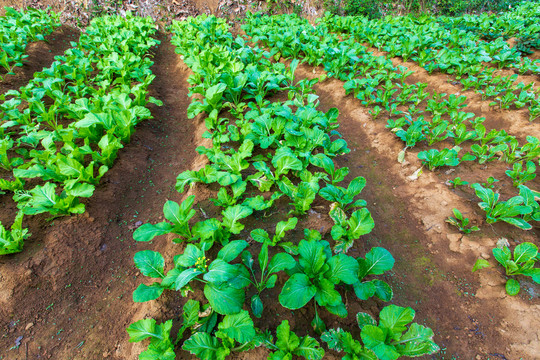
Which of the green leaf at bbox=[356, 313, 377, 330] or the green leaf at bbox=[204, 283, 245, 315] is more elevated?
the green leaf at bbox=[204, 283, 245, 315]

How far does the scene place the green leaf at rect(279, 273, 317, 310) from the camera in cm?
163

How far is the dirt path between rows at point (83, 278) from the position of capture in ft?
6.14

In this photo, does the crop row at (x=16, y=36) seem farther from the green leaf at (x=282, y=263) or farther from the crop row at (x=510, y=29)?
the crop row at (x=510, y=29)

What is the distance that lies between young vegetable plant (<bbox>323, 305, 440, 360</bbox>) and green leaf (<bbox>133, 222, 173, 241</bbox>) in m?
1.53

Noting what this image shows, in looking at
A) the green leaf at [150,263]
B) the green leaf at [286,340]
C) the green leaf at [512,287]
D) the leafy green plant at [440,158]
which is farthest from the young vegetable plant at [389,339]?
the leafy green plant at [440,158]

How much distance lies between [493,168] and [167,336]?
4.52 meters

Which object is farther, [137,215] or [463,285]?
[137,215]

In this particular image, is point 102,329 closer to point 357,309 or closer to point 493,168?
point 357,309

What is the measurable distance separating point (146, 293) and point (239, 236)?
0.94 m

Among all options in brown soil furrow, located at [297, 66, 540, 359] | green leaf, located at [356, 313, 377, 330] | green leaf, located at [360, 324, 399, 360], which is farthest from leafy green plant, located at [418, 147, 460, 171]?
green leaf, located at [360, 324, 399, 360]

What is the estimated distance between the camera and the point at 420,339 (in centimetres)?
158

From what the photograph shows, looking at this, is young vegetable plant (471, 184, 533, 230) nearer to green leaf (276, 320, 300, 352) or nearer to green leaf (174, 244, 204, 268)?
green leaf (276, 320, 300, 352)

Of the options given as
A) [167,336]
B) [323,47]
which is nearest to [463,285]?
[167,336]

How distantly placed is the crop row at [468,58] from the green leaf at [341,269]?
16.3 feet
